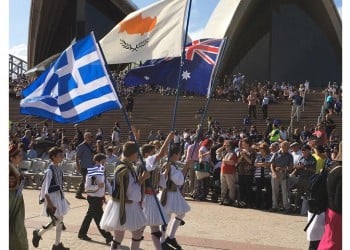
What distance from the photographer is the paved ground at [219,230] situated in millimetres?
8234

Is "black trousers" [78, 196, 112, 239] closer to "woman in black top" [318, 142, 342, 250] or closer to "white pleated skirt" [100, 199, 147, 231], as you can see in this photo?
"white pleated skirt" [100, 199, 147, 231]

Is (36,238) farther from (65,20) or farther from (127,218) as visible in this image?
(65,20)

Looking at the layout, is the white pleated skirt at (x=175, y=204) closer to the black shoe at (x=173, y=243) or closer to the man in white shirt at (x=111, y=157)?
the black shoe at (x=173, y=243)

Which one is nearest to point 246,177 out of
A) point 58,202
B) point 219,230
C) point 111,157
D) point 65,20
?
point 219,230

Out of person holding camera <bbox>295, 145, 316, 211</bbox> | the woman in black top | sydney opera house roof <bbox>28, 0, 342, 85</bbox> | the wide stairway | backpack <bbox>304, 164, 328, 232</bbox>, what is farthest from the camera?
sydney opera house roof <bbox>28, 0, 342, 85</bbox>

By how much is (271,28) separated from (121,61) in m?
36.0

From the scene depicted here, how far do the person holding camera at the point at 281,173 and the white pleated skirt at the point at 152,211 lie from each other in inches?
211

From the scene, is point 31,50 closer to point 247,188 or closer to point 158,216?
point 247,188

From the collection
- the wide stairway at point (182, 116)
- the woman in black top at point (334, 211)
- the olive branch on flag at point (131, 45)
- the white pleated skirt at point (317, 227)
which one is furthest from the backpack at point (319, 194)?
the wide stairway at point (182, 116)

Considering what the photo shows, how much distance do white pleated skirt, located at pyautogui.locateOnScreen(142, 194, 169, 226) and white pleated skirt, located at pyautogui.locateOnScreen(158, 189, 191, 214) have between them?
1.38ft

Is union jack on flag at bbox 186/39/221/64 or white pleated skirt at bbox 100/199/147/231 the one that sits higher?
union jack on flag at bbox 186/39/221/64

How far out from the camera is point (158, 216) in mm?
7117

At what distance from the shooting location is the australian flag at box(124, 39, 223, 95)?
828 centimetres

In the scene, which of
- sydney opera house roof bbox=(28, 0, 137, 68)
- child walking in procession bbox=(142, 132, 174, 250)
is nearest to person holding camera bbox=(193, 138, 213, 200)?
child walking in procession bbox=(142, 132, 174, 250)
